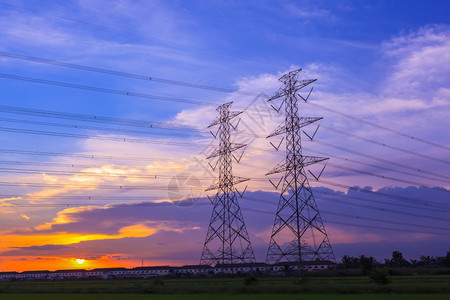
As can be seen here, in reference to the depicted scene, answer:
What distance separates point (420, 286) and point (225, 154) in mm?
35474

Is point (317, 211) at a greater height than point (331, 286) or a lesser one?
greater

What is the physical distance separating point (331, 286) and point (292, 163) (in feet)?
58.8

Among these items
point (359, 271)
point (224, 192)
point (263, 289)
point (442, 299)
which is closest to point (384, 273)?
point (263, 289)

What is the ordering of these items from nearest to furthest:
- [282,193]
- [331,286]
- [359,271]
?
[331,286] → [282,193] → [359,271]

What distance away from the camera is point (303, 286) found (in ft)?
184

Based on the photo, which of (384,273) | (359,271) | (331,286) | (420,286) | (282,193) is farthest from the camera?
(359,271)

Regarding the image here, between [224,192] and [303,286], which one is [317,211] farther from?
[224,192]

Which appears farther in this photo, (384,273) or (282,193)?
(282,193)

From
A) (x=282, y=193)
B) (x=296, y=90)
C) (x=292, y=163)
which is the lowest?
(x=282, y=193)

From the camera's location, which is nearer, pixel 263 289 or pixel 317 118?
pixel 263 289

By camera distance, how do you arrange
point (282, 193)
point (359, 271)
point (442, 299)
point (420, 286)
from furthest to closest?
point (359, 271) → point (282, 193) → point (420, 286) → point (442, 299)

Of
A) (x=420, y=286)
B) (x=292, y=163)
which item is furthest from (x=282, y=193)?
(x=420, y=286)

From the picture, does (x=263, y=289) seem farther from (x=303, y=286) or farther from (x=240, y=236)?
(x=240, y=236)

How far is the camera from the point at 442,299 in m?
37.8
